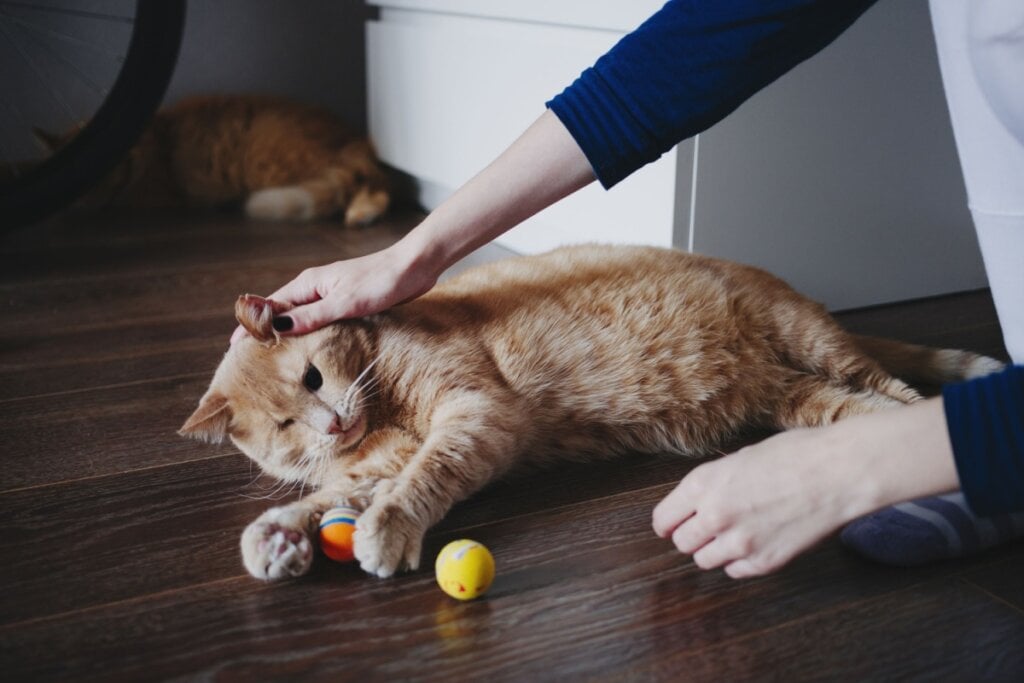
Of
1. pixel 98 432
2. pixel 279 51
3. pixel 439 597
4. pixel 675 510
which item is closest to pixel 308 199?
pixel 279 51

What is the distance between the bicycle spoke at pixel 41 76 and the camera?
289cm

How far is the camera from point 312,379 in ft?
4.34

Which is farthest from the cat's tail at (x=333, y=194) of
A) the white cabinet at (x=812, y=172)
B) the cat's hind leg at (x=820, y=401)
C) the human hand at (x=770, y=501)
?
the human hand at (x=770, y=501)

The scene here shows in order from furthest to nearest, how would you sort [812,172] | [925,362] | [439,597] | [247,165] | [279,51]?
[279,51]
[247,165]
[812,172]
[925,362]
[439,597]

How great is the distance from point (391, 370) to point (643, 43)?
542 mm

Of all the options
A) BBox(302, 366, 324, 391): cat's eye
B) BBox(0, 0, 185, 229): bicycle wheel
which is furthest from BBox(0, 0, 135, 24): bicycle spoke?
BBox(302, 366, 324, 391): cat's eye

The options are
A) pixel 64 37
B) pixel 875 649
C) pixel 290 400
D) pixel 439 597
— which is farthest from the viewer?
pixel 64 37

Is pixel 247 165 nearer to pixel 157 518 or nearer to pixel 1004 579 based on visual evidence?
pixel 157 518

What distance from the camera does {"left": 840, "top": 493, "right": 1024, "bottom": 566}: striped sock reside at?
3.54 feet

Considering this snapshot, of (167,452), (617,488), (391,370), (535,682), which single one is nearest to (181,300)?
(167,452)

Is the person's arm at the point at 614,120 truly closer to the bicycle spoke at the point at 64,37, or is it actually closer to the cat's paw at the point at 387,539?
the cat's paw at the point at 387,539

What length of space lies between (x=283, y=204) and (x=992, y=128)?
2.29 metres

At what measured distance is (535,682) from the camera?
3.01 ft

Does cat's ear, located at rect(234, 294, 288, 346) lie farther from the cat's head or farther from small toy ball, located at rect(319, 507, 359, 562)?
small toy ball, located at rect(319, 507, 359, 562)
